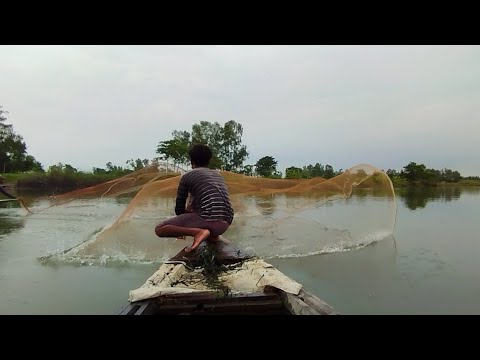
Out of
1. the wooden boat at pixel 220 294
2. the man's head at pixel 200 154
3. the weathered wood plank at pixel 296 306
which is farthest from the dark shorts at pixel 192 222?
the weathered wood plank at pixel 296 306

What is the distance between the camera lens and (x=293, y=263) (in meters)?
8.33

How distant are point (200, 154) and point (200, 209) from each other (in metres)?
0.63

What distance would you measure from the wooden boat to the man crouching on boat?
1.17ft

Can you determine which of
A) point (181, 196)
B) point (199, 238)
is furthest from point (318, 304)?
point (181, 196)

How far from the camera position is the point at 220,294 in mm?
3311

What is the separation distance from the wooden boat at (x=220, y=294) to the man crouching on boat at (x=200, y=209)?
36cm

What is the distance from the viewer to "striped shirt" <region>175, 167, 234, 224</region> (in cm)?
454

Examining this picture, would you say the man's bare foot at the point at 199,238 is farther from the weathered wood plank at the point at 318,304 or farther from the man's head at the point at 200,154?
the weathered wood plank at the point at 318,304

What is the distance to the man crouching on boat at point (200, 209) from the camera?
453cm

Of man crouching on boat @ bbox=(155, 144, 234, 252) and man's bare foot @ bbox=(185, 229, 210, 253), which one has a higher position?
man crouching on boat @ bbox=(155, 144, 234, 252)

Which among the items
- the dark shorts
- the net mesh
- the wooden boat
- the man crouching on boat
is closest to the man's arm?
the man crouching on boat

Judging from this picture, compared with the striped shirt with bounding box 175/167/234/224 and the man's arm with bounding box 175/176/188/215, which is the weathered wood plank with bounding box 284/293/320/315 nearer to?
the striped shirt with bounding box 175/167/234/224

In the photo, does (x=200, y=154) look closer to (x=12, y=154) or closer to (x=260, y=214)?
(x=260, y=214)
